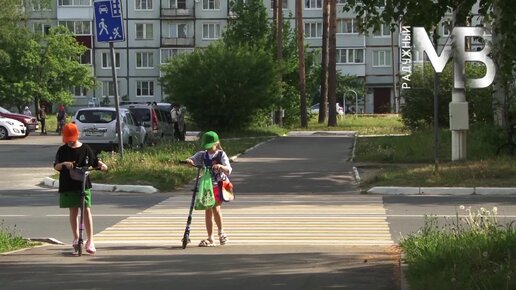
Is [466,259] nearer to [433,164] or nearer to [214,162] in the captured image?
[214,162]

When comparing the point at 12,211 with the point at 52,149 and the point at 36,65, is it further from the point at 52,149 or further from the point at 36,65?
the point at 36,65

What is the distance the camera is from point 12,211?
648 inches

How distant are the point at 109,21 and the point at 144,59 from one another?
7019cm

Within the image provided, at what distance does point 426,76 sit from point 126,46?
5598cm

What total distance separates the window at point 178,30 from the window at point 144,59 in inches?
116

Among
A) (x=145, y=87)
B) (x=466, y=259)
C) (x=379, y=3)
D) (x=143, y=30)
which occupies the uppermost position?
(x=143, y=30)

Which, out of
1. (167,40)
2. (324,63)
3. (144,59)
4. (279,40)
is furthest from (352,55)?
(279,40)

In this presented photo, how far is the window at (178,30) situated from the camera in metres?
89.5

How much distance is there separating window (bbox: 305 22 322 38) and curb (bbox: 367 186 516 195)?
231ft

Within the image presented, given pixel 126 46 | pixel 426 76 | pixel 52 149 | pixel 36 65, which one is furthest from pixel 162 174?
pixel 126 46

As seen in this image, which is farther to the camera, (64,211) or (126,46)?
(126,46)

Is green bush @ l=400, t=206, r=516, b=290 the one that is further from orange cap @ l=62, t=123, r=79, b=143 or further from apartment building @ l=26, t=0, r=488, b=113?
apartment building @ l=26, t=0, r=488, b=113

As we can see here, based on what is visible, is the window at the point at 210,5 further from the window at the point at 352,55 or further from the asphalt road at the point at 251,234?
the asphalt road at the point at 251,234

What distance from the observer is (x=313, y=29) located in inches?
3501
